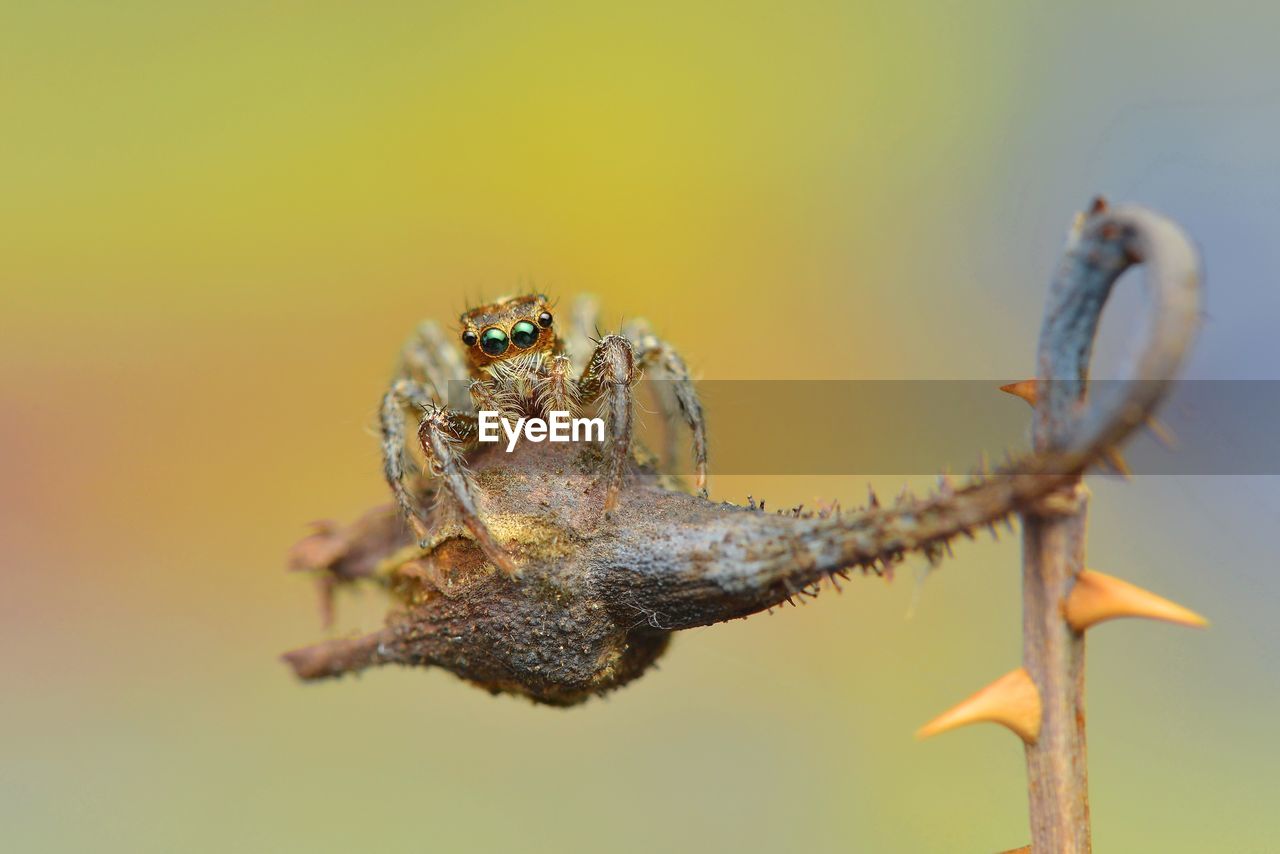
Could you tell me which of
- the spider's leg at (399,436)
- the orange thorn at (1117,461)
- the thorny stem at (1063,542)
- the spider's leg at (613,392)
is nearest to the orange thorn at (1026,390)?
the thorny stem at (1063,542)

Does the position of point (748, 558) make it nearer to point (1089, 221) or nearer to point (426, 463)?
point (1089, 221)

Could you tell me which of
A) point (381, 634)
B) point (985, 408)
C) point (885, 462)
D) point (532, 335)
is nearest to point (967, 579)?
point (885, 462)

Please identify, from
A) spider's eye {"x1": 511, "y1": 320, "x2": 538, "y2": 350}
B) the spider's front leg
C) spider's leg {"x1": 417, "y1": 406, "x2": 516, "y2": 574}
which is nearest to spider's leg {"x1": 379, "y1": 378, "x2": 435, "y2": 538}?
the spider's front leg

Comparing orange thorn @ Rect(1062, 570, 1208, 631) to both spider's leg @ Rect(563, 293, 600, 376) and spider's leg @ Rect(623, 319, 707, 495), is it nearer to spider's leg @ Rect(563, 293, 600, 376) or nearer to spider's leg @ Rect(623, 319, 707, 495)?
spider's leg @ Rect(623, 319, 707, 495)

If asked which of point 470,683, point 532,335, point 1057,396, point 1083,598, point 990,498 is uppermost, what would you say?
point 532,335

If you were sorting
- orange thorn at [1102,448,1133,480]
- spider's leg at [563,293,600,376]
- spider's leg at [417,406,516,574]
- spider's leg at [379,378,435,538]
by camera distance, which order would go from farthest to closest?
1. spider's leg at [563,293,600,376]
2. spider's leg at [379,378,435,538]
3. spider's leg at [417,406,516,574]
4. orange thorn at [1102,448,1133,480]

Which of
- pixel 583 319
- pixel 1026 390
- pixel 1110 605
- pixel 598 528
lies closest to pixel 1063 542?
pixel 1110 605

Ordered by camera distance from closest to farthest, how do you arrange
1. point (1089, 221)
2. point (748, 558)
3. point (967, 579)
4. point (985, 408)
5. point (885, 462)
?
1. point (1089, 221)
2. point (748, 558)
3. point (985, 408)
4. point (885, 462)
5. point (967, 579)

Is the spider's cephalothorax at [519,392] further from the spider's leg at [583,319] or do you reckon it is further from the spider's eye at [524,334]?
the spider's leg at [583,319]
